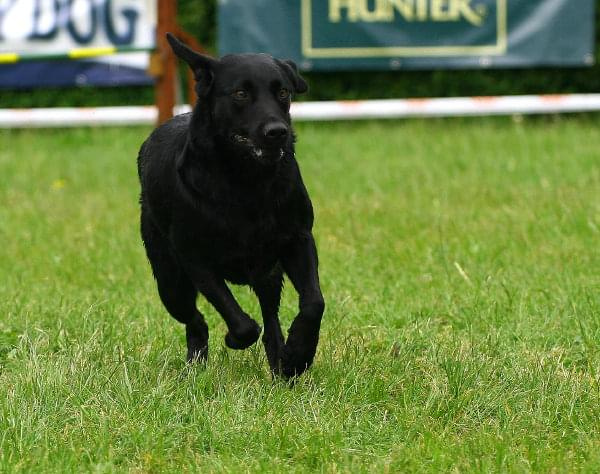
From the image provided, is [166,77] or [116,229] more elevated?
[166,77]

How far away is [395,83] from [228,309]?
9273 mm

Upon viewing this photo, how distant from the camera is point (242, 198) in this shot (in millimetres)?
4262

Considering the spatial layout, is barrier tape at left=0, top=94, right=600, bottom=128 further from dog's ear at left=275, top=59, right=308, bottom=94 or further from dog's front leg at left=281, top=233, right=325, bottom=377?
dog's front leg at left=281, top=233, right=325, bottom=377

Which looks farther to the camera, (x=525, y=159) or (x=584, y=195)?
(x=525, y=159)

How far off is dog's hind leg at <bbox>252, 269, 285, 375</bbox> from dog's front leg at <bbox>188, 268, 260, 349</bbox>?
7.8 inches

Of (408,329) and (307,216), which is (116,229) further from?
(307,216)

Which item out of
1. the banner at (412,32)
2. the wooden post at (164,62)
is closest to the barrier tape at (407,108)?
the banner at (412,32)

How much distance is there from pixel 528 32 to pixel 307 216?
833 centimetres

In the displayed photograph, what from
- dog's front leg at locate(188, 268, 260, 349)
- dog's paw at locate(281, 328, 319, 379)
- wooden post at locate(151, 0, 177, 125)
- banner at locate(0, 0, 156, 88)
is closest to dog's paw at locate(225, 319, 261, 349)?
dog's front leg at locate(188, 268, 260, 349)

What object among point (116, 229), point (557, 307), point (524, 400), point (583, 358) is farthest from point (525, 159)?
point (524, 400)

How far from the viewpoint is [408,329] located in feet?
17.1

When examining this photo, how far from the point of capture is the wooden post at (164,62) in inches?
377

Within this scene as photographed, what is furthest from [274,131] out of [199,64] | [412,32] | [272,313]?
[412,32]

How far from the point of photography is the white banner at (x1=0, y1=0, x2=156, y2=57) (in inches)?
451
